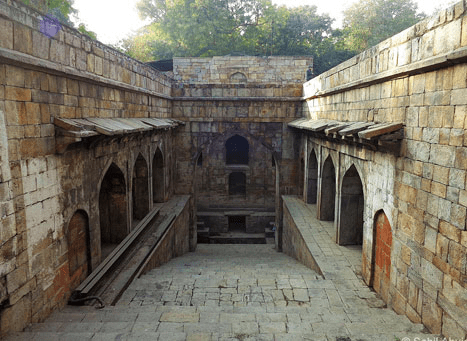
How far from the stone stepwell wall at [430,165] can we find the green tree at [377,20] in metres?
22.6

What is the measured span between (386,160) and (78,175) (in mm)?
5136

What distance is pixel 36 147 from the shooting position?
481 centimetres

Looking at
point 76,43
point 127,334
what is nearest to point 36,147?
point 76,43

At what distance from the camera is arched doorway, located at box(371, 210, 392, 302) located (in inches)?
240

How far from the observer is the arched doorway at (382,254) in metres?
6.10

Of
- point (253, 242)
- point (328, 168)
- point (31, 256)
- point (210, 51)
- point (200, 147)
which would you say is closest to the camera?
point (31, 256)

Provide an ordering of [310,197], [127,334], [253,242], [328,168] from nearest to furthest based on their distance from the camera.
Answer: [127,334] → [328,168] → [310,197] → [253,242]

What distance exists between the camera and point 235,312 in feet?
18.7

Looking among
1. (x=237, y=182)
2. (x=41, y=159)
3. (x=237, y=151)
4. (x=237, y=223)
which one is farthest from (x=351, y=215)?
(x=237, y=151)

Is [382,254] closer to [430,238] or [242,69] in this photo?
[430,238]

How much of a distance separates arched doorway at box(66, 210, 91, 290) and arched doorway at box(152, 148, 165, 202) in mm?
5703

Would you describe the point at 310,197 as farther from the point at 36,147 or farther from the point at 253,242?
the point at 36,147

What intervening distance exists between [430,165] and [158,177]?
926cm

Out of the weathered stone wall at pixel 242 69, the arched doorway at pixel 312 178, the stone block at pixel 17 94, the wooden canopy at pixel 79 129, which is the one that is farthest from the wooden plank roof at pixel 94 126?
the weathered stone wall at pixel 242 69
